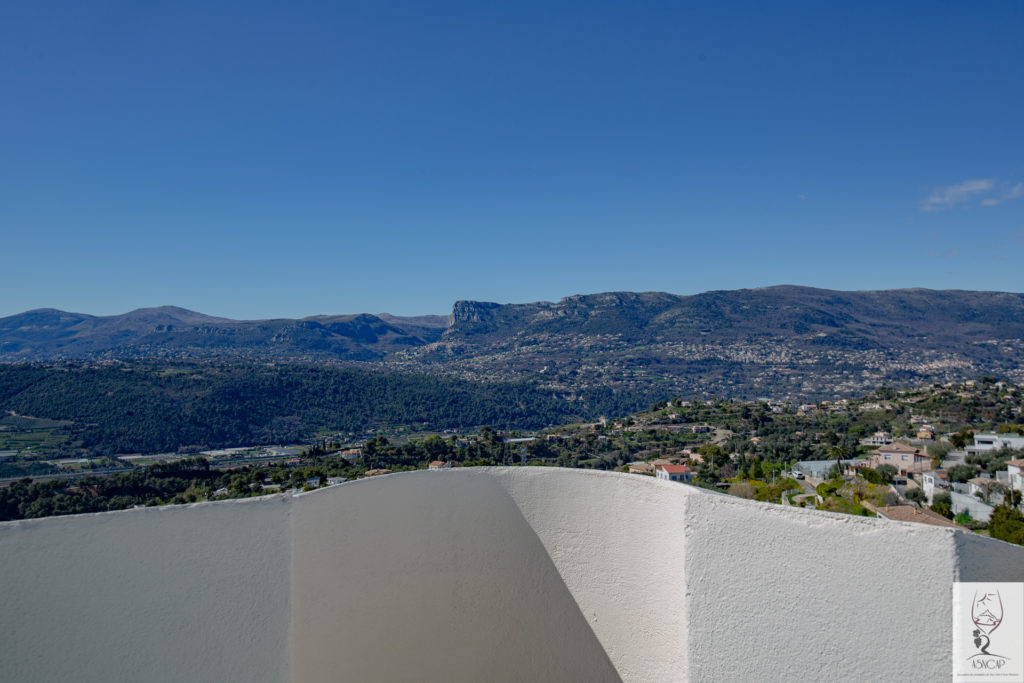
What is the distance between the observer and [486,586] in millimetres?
4523

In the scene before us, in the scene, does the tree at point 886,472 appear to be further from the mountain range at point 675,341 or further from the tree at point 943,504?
the mountain range at point 675,341

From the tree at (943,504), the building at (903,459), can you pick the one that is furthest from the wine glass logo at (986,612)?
the building at (903,459)

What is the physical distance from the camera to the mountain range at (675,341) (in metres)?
91.8

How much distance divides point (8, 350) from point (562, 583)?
17818 centimetres

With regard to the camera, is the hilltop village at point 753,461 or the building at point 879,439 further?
the building at point 879,439

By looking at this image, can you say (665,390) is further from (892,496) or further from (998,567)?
(998,567)

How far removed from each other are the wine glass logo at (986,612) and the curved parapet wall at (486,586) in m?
0.08

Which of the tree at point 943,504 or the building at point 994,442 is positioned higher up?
the building at point 994,442

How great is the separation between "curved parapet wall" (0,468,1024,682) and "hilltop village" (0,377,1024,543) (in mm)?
5474

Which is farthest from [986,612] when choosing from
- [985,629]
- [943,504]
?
[943,504]

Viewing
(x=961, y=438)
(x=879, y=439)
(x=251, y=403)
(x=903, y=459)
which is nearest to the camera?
(x=903, y=459)

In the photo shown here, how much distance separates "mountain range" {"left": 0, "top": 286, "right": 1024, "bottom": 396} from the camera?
91750mm

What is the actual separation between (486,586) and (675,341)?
10900 cm

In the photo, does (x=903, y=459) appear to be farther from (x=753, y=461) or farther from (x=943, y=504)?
(x=943, y=504)
